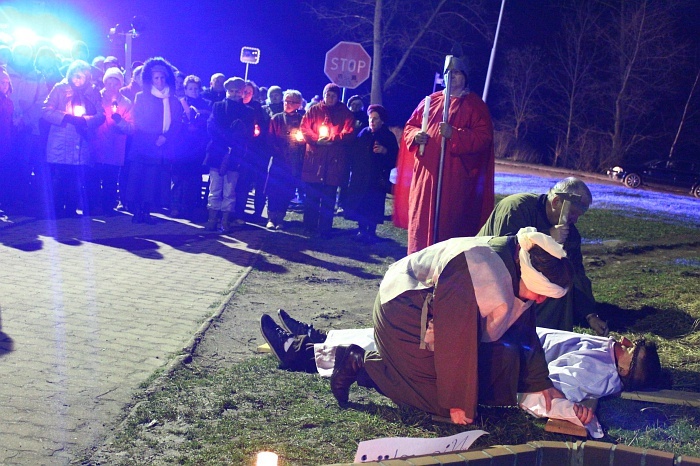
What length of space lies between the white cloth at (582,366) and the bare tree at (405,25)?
25733 mm

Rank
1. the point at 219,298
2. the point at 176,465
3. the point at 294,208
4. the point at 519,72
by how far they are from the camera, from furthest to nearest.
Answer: the point at 519,72 → the point at 294,208 → the point at 219,298 → the point at 176,465

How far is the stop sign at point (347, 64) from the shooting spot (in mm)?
14906

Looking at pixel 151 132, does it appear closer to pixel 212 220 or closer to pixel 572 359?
pixel 212 220

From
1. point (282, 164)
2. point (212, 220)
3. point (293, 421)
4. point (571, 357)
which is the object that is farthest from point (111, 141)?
point (571, 357)

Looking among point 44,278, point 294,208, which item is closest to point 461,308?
point 44,278

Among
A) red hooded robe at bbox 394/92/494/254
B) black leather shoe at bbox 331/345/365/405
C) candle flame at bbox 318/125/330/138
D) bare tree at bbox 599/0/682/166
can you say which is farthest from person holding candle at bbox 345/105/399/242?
bare tree at bbox 599/0/682/166

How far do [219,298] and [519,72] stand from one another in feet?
103

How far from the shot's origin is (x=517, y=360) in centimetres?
458

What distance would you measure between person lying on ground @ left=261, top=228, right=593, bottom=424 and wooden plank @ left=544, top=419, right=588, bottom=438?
7 cm

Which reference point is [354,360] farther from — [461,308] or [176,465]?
[176,465]

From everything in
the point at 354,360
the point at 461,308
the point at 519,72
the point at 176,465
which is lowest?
the point at 176,465

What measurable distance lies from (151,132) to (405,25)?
2356 cm

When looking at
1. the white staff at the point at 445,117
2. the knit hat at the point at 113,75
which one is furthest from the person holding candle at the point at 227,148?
the white staff at the point at 445,117

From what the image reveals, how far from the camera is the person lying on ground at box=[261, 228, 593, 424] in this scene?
4.29 meters
